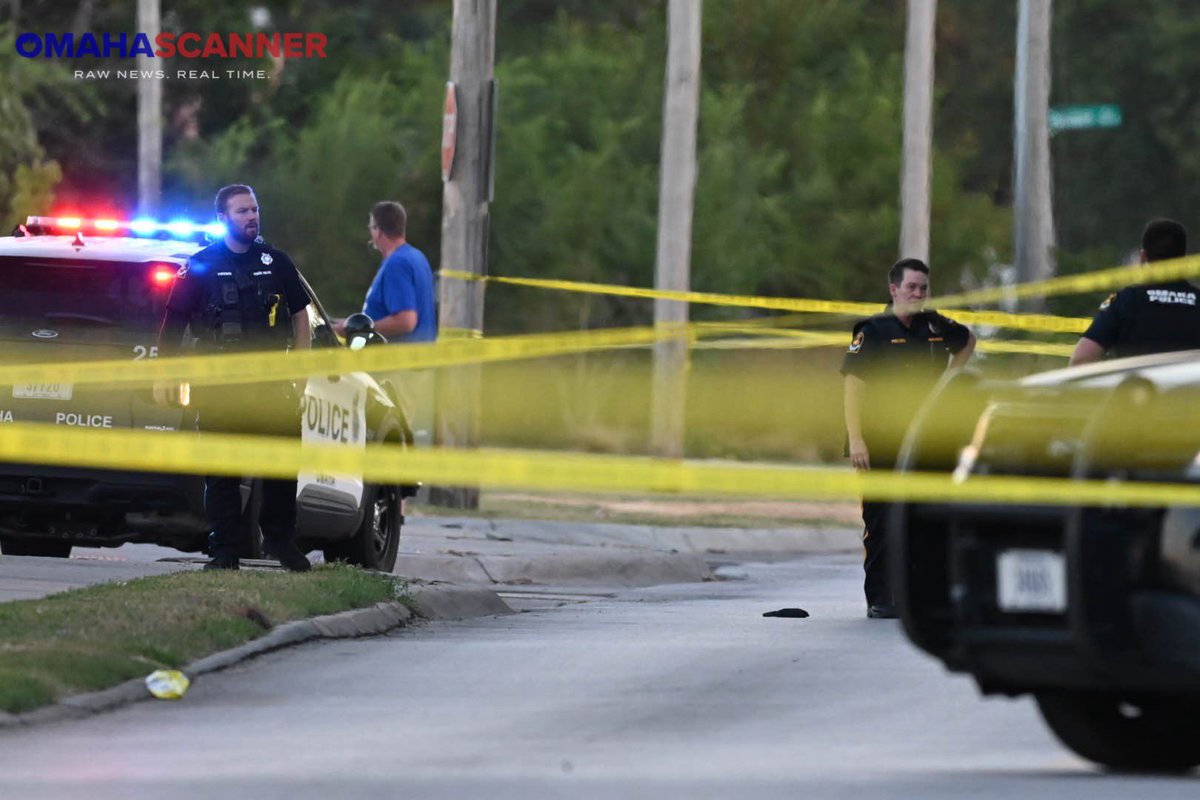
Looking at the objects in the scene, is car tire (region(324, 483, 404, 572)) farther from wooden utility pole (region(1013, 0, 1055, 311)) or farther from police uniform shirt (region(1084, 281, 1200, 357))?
wooden utility pole (region(1013, 0, 1055, 311))

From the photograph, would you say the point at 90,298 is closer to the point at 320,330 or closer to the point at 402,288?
the point at 320,330

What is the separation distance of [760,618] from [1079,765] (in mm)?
5344

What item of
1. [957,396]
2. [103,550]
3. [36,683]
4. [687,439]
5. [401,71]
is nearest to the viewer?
[957,396]

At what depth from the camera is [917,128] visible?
28344 mm

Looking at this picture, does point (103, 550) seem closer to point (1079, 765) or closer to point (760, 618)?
point (760, 618)

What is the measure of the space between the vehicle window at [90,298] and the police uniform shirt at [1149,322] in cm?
471

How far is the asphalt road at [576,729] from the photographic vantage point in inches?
320

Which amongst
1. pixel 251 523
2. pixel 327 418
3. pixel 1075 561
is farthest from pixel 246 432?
pixel 1075 561

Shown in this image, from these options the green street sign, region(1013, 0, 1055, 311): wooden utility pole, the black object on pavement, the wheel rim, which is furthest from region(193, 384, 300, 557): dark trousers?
region(1013, 0, 1055, 311): wooden utility pole

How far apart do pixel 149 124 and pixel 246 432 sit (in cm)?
2303

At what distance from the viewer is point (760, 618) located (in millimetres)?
14039

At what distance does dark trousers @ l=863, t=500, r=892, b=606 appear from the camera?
14117mm

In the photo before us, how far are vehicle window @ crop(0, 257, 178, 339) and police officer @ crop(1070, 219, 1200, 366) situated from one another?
4.67m


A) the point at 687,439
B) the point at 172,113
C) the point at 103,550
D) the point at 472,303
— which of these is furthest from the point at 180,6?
the point at 103,550
